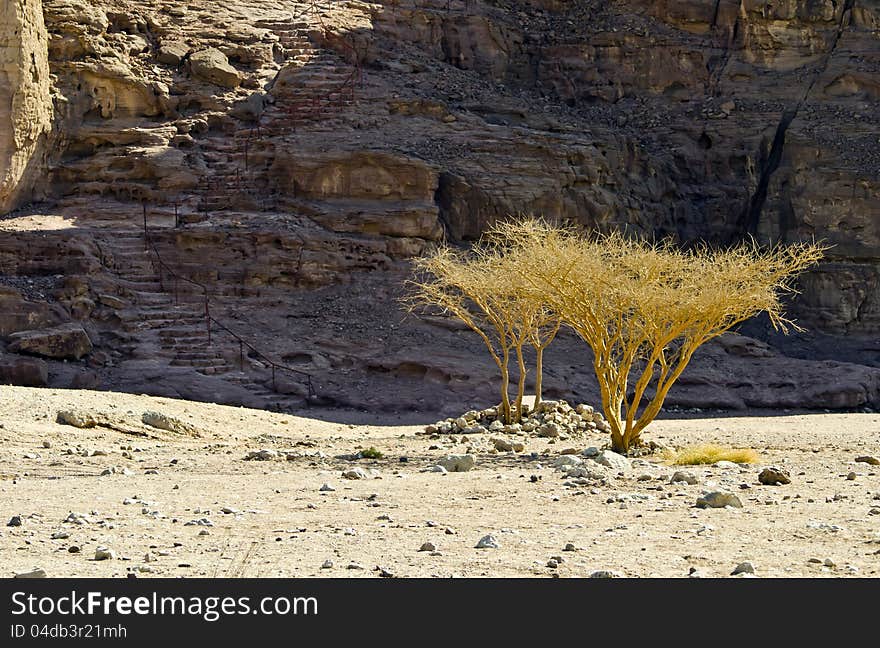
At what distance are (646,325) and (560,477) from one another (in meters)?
4.38

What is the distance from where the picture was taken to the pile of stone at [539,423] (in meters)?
23.4

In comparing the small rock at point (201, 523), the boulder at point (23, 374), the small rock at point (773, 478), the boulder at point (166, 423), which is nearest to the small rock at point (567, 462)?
the small rock at point (773, 478)

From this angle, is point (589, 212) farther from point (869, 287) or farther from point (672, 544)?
point (672, 544)

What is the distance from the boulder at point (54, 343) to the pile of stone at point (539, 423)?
10.7 m

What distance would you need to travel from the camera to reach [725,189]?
4616 cm

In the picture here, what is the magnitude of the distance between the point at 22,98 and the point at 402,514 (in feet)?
99.7

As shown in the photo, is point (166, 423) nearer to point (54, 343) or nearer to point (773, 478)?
point (54, 343)

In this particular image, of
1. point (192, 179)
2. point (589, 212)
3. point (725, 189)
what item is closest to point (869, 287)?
point (725, 189)

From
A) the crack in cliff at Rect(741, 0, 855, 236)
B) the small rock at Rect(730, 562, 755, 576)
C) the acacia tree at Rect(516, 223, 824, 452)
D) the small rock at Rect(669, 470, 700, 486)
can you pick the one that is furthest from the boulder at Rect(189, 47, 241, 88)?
the small rock at Rect(730, 562, 755, 576)

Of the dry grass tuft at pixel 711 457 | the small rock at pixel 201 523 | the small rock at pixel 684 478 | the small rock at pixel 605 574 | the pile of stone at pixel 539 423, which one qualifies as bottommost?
the pile of stone at pixel 539 423

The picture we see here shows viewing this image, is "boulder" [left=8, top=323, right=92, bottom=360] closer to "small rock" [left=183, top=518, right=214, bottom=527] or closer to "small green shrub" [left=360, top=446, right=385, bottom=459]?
"small green shrub" [left=360, top=446, right=385, bottom=459]

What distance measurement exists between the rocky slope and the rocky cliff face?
0.10 m

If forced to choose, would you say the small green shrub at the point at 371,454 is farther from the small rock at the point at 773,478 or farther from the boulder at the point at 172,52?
the boulder at the point at 172,52

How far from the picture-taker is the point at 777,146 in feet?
153
